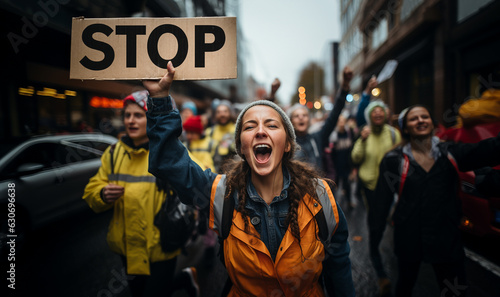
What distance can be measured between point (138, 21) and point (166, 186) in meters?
1.28

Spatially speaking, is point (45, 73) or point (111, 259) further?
point (111, 259)

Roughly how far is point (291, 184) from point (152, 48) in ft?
3.79

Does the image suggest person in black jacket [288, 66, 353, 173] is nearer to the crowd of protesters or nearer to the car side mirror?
the crowd of protesters

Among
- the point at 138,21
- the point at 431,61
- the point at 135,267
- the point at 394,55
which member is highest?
the point at 394,55

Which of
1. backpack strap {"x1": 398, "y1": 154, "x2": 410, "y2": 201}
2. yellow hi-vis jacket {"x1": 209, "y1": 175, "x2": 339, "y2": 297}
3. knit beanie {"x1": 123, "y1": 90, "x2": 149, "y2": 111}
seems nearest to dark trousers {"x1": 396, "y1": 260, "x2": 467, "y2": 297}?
backpack strap {"x1": 398, "y1": 154, "x2": 410, "y2": 201}

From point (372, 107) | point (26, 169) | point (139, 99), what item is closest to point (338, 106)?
point (372, 107)

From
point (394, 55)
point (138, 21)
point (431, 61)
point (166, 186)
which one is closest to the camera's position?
point (138, 21)

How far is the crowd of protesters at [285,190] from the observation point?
143 cm

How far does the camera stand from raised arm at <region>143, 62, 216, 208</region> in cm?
138

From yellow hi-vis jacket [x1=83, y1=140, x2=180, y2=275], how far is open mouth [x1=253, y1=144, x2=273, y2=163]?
1.01 m

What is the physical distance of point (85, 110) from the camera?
7699mm

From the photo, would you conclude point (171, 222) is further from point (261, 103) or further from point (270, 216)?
point (261, 103)

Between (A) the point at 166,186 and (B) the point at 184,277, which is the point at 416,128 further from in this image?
(B) the point at 184,277

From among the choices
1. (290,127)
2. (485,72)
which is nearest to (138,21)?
(290,127)
